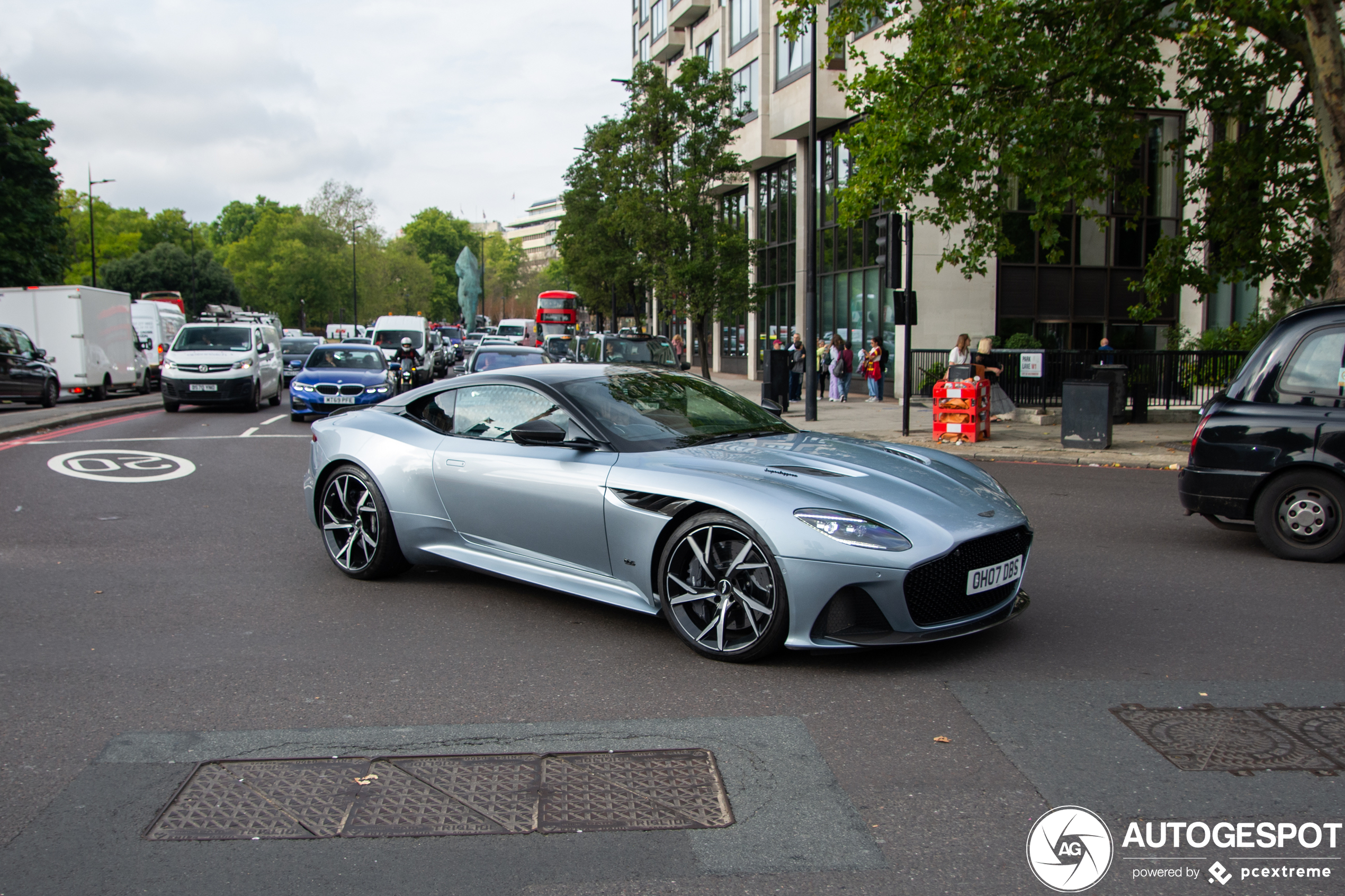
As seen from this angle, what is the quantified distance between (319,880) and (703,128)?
3104 centimetres

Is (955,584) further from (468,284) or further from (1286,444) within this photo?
(468,284)

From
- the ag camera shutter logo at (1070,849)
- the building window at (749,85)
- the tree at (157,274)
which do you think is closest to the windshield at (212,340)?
the building window at (749,85)

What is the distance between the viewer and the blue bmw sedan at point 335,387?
19359 mm

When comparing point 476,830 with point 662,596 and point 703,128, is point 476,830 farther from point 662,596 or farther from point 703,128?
point 703,128

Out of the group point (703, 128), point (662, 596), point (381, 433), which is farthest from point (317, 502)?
point (703, 128)

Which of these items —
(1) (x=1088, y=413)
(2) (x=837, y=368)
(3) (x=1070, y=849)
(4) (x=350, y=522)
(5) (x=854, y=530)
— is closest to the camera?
(3) (x=1070, y=849)

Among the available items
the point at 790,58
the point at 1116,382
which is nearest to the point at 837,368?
the point at 1116,382

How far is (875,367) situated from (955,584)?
22.6 metres

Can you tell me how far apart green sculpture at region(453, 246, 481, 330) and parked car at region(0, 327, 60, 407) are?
11810 centimetres

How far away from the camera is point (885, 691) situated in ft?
14.6

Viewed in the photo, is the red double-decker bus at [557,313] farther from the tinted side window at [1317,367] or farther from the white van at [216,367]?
the tinted side window at [1317,367]

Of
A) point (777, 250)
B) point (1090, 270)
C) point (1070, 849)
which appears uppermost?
point (777, 250)

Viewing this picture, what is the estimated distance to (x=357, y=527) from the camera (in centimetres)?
661

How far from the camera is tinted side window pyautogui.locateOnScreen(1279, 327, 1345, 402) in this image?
689 cm
